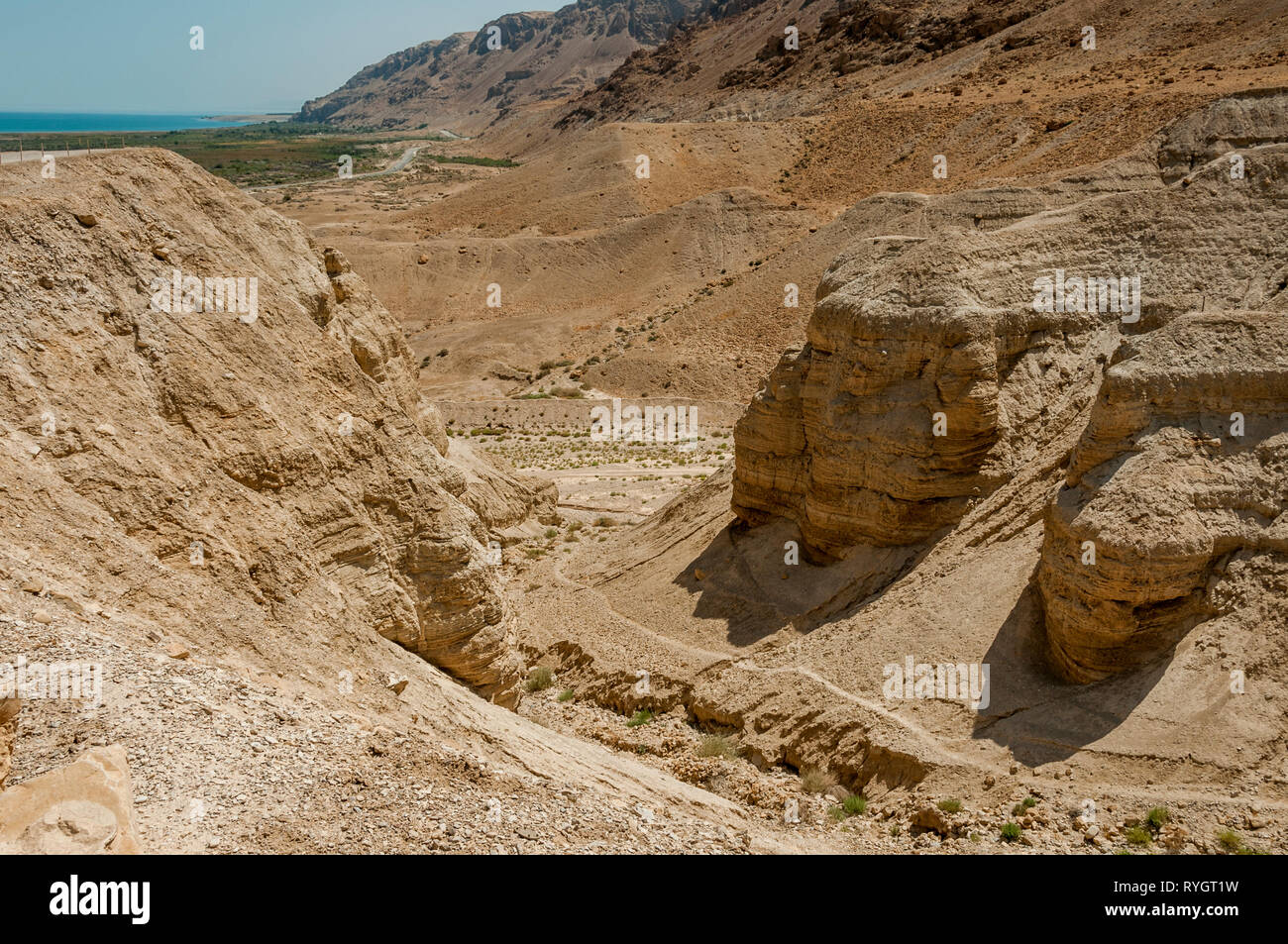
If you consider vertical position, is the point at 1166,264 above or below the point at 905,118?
below

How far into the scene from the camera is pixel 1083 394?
14141 millimetres

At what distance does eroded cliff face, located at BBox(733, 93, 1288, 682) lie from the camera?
34.8 ft

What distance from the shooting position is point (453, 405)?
39.0m

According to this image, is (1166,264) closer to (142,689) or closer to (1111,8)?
(142,689)

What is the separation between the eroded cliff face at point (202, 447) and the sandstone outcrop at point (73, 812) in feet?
7.65

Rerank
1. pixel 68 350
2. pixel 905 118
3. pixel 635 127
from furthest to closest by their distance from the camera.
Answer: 1. pixel 635 127
2. pixel 905 118
3. pixel 68 350

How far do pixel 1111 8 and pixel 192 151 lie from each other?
115 meters

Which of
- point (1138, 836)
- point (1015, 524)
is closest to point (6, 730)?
point (1138, 836)

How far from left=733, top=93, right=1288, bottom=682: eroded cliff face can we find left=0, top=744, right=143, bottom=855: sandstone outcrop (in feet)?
29.7

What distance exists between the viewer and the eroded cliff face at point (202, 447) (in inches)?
332

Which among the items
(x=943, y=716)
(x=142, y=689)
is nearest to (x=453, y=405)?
(x=943, y=716)
